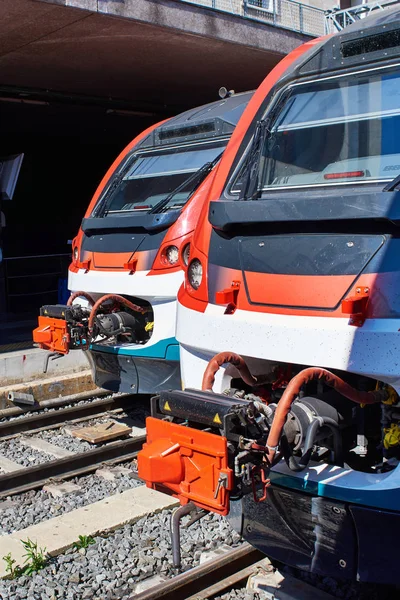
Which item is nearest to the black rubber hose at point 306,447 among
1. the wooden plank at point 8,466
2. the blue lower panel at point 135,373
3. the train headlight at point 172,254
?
the blue lower panel at point 135,373

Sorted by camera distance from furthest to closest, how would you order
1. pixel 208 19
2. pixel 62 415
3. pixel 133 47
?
pixel 133 47 < pixel 208 19 < pixel 62 415

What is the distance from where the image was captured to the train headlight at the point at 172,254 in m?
6.02

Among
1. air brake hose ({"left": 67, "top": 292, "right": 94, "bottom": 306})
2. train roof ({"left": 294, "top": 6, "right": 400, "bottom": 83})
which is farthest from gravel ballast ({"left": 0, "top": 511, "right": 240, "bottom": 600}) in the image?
train roof ({"left": 294, "top": 6, "right": 400, "bottom": 83})

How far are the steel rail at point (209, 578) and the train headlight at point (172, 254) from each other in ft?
8.03

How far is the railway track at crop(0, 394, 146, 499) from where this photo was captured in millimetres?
5805

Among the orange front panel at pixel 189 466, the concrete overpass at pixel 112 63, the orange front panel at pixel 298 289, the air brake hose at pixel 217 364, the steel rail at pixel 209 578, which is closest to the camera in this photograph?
the orange front panel at pixel 189 466

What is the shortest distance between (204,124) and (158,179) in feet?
2.12

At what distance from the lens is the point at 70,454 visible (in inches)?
255

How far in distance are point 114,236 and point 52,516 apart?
8.10ft

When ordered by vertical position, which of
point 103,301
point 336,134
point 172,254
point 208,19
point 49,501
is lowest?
point 49,501

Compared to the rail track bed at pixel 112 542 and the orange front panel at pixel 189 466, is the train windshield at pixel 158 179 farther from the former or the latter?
the orange front panel at pixel 189 466

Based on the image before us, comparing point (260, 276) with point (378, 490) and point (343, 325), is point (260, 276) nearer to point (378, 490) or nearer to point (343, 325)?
point (343, 325)

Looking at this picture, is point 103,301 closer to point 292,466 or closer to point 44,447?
point 44,447

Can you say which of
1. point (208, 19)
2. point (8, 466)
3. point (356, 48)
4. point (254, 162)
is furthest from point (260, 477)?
point (208, 19)
